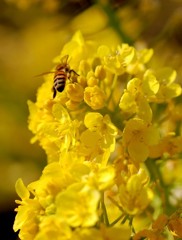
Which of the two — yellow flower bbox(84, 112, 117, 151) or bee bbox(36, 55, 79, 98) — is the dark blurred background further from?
yellow flower bbox(84, 112, 117, 151)

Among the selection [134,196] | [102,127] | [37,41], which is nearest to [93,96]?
[102,127]

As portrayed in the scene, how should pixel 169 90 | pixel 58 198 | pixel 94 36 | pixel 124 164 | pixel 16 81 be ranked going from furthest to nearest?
pixel 16 81
pixel 94 36
pixel 169 90
pixel 124 164
pixel 58 198

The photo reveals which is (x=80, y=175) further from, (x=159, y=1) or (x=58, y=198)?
(x=159, y=1)

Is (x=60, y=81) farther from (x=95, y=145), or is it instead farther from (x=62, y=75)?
(x=95, y=145)

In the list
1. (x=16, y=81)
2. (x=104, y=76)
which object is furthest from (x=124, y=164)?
(x=16, y=81)

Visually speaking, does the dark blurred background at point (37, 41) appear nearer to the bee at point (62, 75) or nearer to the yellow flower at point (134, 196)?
the bee at point (62, 75)

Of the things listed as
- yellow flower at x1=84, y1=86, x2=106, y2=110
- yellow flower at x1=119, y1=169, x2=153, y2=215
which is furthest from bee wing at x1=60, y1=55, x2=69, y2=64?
yellow flower at x1=119, y1=169, x2=153, y2=215

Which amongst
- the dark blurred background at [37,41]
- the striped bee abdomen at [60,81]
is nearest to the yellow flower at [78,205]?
the striped bee abdomen at [60,81]
